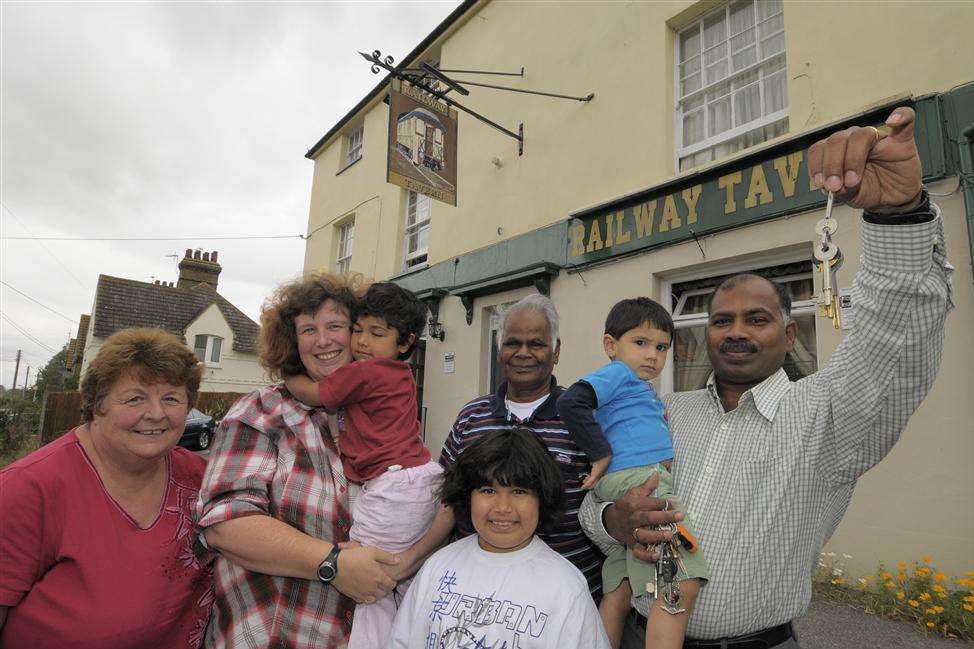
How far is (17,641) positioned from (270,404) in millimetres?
1010

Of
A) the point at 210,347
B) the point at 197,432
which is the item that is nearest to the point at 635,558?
the point at 197,432

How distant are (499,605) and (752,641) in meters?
0.80

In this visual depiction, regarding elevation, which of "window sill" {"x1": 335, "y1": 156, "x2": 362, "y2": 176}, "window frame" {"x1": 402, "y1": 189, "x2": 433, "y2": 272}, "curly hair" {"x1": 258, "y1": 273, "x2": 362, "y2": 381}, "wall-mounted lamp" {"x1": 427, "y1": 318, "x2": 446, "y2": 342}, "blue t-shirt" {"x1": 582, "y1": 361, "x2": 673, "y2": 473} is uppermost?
"window sill" {"x1": 335, "y1": 156, "x2": 362, "y2": 176}

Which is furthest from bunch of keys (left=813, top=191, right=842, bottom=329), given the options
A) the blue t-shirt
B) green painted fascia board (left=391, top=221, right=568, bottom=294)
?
green painted fascia board (left=391, top=221, right=568, bottom=294)

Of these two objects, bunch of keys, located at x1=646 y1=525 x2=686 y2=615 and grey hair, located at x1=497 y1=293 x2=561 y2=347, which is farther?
grey hair, located at x1=497 y1=293 x2=561 y2=347

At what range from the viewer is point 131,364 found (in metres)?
1.92

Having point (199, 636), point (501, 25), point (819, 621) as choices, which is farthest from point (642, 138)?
point (199, 636)

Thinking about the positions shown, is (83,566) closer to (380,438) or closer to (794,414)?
(380,438)

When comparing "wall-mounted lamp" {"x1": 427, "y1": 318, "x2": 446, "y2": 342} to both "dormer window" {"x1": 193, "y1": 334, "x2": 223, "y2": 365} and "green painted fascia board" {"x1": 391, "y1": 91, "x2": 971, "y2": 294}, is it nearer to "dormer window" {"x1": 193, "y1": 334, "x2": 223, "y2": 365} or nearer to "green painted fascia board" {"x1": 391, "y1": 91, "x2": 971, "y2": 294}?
"green painted fascia board" {"x1": 391, "y1": 91, "x2": 971, "y2": 294}

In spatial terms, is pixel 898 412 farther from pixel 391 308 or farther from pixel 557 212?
pixel 557 212

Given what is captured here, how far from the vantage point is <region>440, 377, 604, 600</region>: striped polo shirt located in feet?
6.84

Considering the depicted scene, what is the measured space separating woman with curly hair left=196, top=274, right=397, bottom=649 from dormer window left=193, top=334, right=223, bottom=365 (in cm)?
2741

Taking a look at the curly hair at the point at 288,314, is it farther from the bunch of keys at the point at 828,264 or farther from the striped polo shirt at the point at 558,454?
the bunch of keys at the point at 828,264

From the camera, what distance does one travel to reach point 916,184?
1.44m
